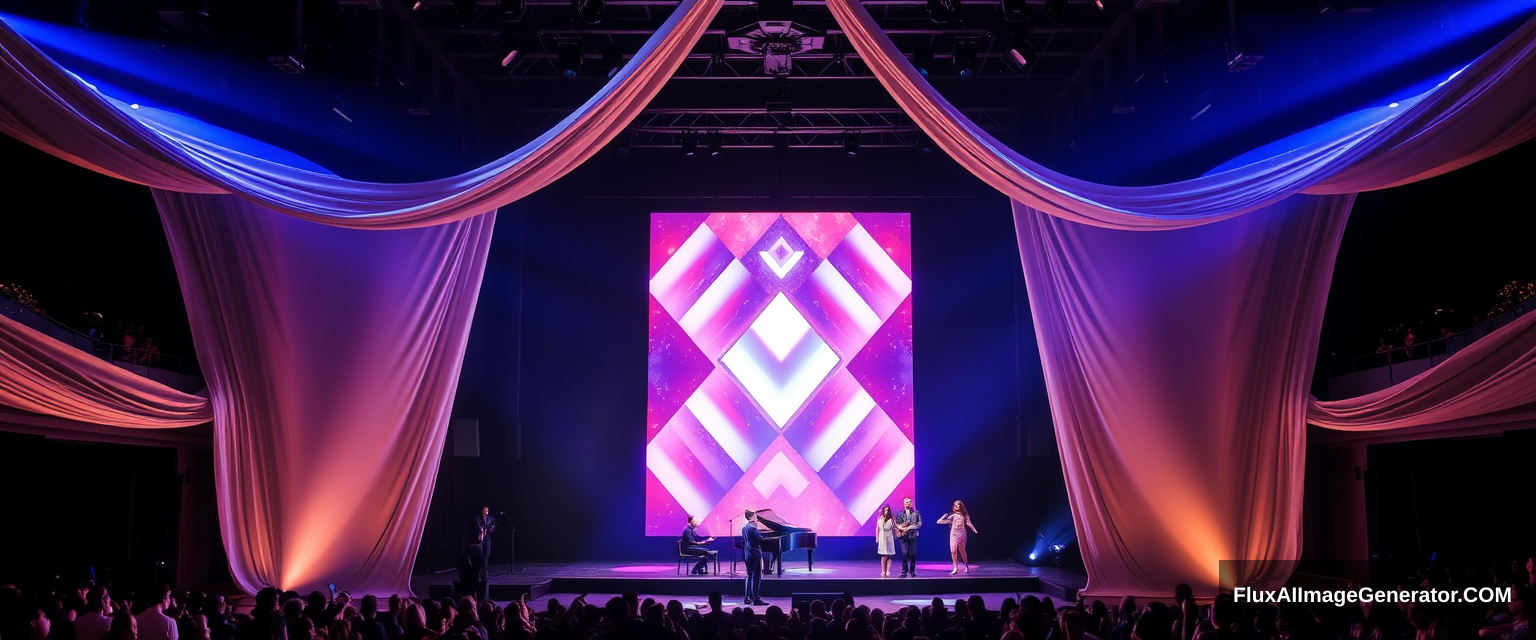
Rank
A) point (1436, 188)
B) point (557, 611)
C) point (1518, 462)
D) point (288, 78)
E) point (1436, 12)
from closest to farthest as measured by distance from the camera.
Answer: point (557, 611) → point (1436, 12) → point (288, 78) → point (1518, 462) → point (1436, 188)

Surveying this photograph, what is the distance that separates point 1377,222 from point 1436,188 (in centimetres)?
89

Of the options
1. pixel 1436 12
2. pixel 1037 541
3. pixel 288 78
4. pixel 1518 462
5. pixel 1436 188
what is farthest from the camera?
pixel 1037 541

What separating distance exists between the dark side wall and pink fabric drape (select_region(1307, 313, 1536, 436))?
691 cm

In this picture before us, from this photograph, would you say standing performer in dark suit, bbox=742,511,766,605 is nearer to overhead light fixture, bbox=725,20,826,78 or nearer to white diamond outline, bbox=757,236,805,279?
white diamond outline, bbox=757,236,805,279

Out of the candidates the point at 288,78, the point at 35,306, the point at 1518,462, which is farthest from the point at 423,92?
the point at 1518,462

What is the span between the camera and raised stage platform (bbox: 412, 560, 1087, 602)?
471 inches

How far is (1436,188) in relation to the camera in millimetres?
12477

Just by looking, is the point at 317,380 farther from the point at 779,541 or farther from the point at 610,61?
the point at 779,541

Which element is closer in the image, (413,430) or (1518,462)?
(413,430)

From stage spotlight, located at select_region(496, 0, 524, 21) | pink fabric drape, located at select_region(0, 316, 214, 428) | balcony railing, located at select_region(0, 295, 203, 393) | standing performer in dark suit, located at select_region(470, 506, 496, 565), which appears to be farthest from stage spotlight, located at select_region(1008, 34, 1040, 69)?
balcony railing, located at select_region(0, 295, 203, 393)

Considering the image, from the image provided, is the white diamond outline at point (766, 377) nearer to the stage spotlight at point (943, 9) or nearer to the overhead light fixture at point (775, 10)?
the overhead light fixture at point (775, 10)

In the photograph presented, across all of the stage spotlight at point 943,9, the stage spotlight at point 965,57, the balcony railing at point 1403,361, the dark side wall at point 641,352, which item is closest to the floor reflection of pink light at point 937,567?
the dark side wall at point 641,352

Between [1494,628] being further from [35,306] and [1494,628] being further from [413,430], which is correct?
[35,306]

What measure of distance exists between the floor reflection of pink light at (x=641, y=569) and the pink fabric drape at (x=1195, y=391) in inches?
265
